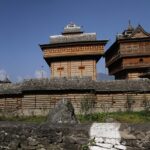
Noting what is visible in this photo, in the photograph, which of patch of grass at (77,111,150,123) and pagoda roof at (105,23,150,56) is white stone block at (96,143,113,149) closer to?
patch of grass at (77,111,150,123)

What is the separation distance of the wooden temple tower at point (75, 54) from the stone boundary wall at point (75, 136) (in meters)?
35.1

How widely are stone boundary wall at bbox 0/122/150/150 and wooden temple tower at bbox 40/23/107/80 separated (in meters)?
35.1

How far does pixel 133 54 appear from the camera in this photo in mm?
44000

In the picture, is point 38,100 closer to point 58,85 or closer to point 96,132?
point 58,85

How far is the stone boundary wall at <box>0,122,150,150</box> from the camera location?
6426 millimetres

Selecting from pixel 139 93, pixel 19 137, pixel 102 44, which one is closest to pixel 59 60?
pixel 102 44

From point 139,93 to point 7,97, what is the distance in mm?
13177

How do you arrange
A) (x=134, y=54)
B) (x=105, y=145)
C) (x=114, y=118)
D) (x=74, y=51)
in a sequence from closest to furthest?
(x=105, y=145), (x=114, y=118), (x=74, y=51), (x=134, y=54)

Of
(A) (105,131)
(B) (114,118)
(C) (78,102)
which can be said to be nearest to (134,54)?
(C) (78,102)

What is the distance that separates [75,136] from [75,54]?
3563cm

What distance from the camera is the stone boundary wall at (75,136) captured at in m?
6.43

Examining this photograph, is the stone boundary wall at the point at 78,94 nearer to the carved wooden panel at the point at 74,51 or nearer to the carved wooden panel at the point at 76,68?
the carved wooden panel at the point at 76,68

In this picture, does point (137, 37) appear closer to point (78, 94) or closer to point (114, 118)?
point (78, 94)

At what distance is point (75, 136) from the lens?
6.70 metres
